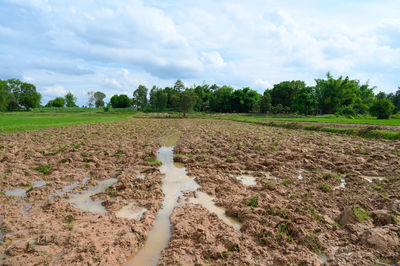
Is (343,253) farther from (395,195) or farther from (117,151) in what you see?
(117,151)

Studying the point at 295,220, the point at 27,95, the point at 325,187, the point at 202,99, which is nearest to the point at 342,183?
the point at 325,187

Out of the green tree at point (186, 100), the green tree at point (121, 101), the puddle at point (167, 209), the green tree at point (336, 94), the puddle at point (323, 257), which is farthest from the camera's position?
the green tree at point (121, 101)

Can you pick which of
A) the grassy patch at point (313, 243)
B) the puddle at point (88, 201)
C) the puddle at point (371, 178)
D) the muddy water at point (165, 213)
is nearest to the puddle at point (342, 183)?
the puddle at point (371, 178)

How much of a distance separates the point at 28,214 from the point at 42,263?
2.10 meters

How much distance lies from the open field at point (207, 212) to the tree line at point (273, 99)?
45.5m

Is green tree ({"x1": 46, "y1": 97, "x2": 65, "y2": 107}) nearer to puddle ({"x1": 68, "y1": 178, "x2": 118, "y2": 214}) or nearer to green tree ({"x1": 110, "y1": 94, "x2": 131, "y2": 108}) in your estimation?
green tree ({"x1": 110, "y1": 94, "x2": 131, "y2": 108})

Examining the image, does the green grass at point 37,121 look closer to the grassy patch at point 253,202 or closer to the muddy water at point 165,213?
the muddy water at point 165,213

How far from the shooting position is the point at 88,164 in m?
8.44

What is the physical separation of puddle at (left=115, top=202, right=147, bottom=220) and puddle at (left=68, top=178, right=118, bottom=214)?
0.40m

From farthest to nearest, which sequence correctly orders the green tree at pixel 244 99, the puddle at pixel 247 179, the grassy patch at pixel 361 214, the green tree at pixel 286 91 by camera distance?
1. the green tree at pixel 244 99
2. the green tree at pixel 286 91
3. the puddle at pixel 247 179
4. the grassy patch at pixel 361 214

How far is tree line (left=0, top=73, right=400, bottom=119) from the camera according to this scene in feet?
193

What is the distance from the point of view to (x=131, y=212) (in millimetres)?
4859

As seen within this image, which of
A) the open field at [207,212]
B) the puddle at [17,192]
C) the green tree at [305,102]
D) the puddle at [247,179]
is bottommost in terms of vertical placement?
the puddle at [17,192]

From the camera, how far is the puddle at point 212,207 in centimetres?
451
